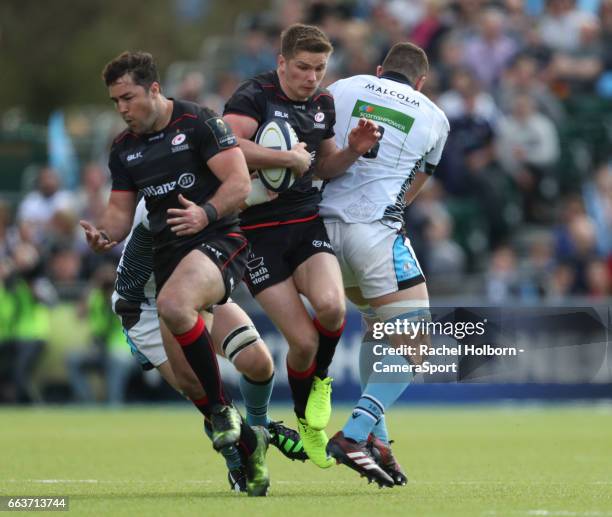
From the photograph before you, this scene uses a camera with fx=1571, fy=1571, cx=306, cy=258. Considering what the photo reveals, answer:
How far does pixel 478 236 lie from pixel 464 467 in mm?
9385

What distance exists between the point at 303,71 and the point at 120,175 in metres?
1.28

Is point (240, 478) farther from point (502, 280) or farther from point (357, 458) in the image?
point (502, 280)

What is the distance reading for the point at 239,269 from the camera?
362 inches

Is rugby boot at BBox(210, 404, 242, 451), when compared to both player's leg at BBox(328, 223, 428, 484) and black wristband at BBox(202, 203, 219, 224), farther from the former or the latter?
black wristband at BBox(202, 203, 219, 224)

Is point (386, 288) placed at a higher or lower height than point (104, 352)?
higher

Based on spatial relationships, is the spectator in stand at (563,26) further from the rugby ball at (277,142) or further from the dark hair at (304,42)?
the rugby ball at (277,142)

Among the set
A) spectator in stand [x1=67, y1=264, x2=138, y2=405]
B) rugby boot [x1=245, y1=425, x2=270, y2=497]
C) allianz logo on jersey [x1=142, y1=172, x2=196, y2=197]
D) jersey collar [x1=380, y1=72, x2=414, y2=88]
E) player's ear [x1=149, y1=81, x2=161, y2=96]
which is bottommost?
spectator in stand [x1=67, y1=264, x2=138, y2=405]

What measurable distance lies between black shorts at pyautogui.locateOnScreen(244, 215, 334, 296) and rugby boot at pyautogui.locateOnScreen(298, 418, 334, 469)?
2.94ft

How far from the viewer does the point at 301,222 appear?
9.78m

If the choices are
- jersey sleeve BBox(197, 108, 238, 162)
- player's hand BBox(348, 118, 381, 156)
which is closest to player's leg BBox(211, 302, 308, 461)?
jersey sleeve BBox(197, 108, 238, 162)

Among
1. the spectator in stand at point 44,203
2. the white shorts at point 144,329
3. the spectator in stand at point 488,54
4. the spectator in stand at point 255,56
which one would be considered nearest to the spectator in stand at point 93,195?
the spectator in stand at point 44,203

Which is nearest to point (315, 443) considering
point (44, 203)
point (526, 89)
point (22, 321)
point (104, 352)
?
point (104, 352)

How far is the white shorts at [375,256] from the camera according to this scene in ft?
32.0

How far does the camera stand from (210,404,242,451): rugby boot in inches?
346
